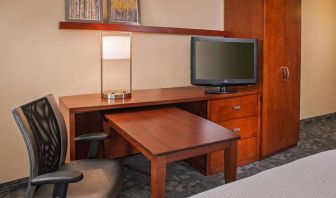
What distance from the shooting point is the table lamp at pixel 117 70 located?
2.33 metres

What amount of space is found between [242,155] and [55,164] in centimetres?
180

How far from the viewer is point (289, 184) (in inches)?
38.1

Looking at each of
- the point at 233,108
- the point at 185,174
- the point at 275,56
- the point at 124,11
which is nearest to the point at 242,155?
the point at 233,108

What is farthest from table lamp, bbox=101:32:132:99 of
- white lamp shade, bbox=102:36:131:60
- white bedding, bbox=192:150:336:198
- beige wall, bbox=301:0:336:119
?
beige wall, bbox=301:0:336:119

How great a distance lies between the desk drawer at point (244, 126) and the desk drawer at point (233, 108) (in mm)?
40

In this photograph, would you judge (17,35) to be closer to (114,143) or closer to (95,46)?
(95,46)

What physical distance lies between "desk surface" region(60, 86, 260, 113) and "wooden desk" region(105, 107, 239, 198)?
0.38 feet

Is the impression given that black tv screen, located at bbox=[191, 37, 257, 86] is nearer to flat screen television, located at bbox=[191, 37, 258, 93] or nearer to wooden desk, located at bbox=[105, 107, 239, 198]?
flat screen television, located at bbox=[191, 37, 258, 93]

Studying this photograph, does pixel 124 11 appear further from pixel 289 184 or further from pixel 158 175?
pixel 289 184

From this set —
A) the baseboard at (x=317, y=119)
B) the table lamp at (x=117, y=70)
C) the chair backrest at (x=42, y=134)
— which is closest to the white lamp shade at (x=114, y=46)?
the table lamp at (x=117, y=70)

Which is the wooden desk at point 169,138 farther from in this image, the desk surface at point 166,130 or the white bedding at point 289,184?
the white bedding at point 289,184

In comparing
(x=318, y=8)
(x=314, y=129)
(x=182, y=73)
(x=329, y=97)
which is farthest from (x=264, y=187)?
(x=329, y=97)

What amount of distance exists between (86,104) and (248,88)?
1.68 meters

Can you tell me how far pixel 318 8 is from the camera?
167 inches
